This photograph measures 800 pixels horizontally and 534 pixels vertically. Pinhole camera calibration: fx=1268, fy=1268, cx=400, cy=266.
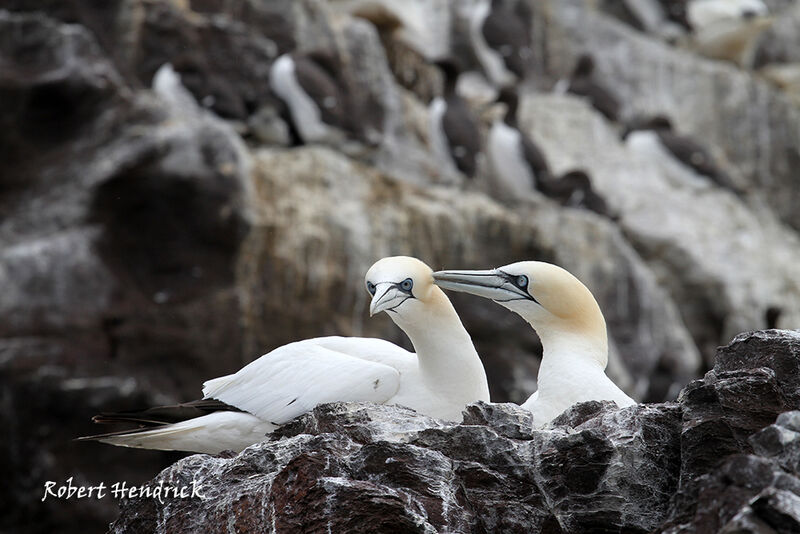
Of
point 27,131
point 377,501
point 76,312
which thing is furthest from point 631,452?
point 27,131

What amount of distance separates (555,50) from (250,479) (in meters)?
14.7

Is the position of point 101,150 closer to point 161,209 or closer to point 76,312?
point 161,209

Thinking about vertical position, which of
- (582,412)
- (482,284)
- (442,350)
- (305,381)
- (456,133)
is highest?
(582,412)

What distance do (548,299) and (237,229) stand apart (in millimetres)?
5033

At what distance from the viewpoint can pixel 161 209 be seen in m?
9.54

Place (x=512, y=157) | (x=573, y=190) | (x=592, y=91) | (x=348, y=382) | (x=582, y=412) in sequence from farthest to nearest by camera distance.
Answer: (x=592, y=91), (x=512, y=157), (x=573, y=190), (x=348, y=382), (x=582, y=412)

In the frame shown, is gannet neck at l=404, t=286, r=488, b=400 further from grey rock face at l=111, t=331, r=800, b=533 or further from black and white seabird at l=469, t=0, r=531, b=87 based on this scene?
black and white seabird at l=469, t=0, r=531, b=87

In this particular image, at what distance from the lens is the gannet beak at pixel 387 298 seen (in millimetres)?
4820

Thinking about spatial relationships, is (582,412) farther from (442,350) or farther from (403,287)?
(403,287)

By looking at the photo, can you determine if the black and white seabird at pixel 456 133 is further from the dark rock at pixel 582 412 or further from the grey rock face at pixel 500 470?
the grey rock face at pixel 500 470

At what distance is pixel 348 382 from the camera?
15.6ft

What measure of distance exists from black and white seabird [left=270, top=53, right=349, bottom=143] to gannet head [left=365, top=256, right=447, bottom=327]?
662 centimetres

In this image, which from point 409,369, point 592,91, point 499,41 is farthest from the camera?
point 499,41

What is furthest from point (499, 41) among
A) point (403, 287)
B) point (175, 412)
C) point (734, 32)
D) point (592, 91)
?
point (175, 412)
